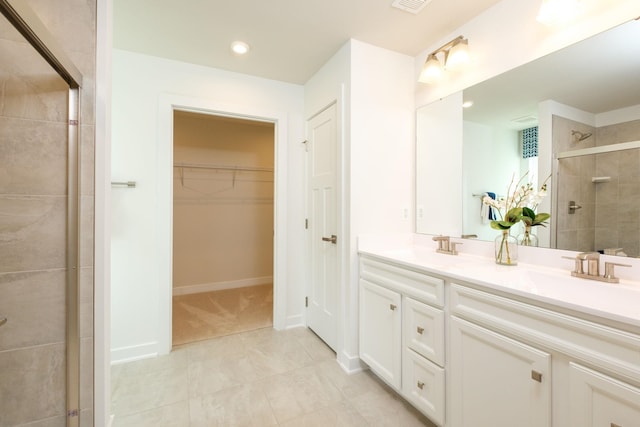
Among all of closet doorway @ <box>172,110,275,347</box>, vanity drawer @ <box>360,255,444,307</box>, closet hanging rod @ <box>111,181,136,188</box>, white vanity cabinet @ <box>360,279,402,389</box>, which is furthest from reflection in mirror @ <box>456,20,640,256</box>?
closet doorway @ <box>172,110,275,347</box>

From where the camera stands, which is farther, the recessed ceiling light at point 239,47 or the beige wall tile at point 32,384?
the recessed ceiling light at point 239,47

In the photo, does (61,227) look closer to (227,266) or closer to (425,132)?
(425,132)

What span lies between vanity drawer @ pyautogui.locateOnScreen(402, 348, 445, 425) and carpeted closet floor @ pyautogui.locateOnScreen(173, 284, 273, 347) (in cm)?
158

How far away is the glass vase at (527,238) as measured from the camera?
149cm

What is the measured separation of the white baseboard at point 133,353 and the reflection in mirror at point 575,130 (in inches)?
103

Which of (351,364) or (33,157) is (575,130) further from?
(33,157)

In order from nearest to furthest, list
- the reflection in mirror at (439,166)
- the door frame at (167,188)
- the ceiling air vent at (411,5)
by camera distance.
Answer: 1. the ceiling air vent at (411,5)
2. the reflection in mirror at (439,166)
3. the door frame at (167,188)

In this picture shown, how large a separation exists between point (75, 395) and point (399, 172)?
2270mm

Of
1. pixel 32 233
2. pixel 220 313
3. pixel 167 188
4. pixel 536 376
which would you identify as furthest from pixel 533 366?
pixel 220 313

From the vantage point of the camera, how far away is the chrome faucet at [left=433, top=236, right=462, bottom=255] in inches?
72.1

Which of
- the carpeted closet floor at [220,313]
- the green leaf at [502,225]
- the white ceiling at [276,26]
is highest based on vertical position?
the white ceiling at [276,26]

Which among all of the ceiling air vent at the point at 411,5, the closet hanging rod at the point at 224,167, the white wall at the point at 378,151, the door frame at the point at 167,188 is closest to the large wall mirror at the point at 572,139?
the white wall at the point at 378,151

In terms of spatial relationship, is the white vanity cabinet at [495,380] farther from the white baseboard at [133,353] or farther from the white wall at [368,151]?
the white baseboard at [133,353]

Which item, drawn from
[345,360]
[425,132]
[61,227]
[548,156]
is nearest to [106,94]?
[61,227]
